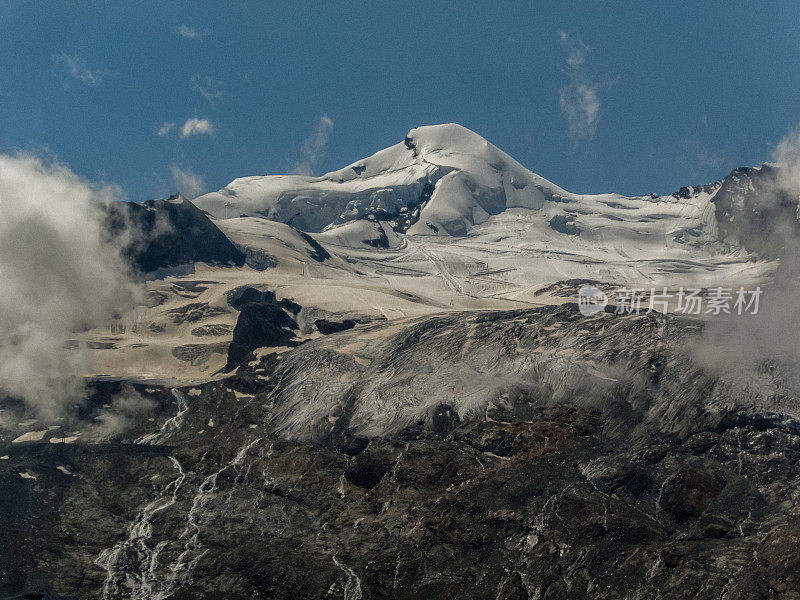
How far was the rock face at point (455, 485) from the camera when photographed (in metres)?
111

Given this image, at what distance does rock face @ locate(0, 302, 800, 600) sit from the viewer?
363 feet

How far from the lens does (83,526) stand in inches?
5157

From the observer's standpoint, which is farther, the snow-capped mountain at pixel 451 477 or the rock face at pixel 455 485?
the snow-capped mountain at pixel 451 477

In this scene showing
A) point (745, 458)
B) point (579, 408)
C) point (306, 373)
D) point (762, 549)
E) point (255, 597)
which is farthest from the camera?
point (306, 373)

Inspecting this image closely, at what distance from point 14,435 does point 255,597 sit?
283 feet

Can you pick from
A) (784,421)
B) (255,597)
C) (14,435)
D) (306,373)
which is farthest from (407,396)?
(14,435)

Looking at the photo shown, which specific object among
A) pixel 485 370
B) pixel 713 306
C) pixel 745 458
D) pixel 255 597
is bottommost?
pixel 255 597

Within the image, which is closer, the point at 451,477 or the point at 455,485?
the point at 455,485

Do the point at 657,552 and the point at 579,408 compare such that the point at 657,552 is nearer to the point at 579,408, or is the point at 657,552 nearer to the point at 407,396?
the point at 579,408

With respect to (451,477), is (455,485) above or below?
below

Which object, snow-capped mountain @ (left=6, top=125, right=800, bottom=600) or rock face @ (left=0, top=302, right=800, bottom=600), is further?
snow-capped mountain @ (left=6, top=125, right=800, bottom=600)

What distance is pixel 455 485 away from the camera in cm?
13175

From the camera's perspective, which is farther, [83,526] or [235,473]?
[235,473]

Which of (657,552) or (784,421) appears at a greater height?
(784,421)
